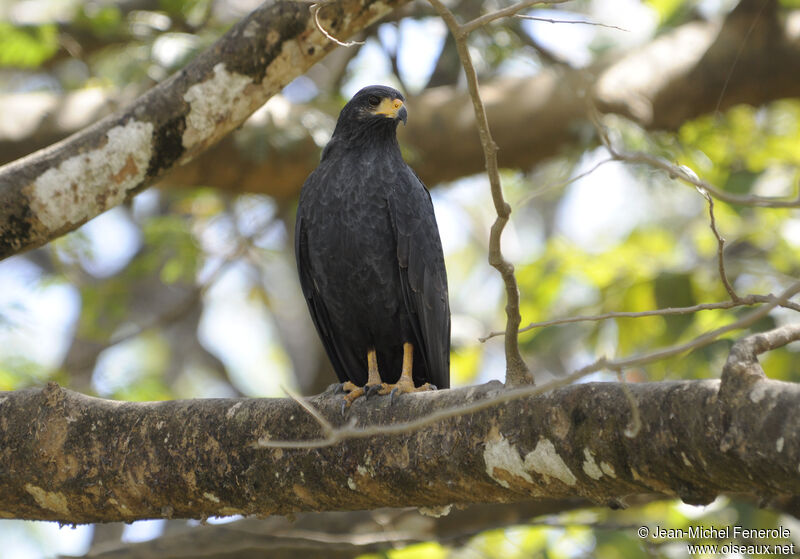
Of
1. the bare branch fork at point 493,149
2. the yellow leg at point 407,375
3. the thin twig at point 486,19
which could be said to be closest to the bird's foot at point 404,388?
the yellow leg at point 407,375

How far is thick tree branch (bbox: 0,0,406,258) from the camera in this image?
11.8ft

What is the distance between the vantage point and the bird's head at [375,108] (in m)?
4.57

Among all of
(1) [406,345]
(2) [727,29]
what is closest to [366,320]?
(1) [406,345]

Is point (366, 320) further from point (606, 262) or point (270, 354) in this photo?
point (270, 354)

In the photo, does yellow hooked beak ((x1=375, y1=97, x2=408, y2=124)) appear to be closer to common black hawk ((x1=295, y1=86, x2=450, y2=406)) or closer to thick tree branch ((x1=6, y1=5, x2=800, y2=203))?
common black hawk ((x1=295, y1=86, x2=450, y2=406))

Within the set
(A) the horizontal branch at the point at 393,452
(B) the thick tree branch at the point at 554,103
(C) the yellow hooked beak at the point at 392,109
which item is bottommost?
(A) the horizontal branch at the point at 393,452

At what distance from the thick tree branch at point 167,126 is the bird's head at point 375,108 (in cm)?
70

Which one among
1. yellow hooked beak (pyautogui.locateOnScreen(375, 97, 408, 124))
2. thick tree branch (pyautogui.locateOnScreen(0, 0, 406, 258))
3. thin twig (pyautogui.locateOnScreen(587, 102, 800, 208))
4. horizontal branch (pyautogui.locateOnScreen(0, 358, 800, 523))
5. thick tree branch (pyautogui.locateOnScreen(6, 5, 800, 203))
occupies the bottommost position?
horizontal branch (pyautogui.locateOnScreen(0, 358, 800, 523))

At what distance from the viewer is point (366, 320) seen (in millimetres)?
4387

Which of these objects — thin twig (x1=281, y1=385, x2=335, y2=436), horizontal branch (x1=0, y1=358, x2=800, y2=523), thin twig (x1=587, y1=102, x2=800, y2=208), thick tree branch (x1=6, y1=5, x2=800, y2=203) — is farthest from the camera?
thick tree branch (x1=6, y1=5, x2=800, y2=203)

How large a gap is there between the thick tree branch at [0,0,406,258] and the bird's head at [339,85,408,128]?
2.28 feet

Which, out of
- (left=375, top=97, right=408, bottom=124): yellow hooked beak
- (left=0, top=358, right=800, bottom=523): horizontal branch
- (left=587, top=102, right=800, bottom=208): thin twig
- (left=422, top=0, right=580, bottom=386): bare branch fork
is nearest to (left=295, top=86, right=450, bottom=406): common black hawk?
(left=375, top=97, right=408, bottom=124): yellow hooked beak

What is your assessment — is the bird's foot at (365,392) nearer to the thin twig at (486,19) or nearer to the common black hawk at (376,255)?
the common black hawk at (376,255)

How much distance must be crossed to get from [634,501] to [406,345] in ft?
6.58
